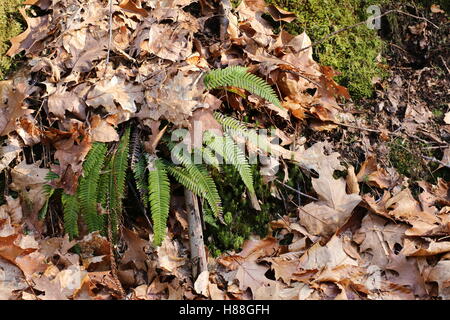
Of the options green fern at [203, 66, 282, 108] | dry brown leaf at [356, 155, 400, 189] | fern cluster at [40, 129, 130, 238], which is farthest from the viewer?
dry brown leaf at [356, 155, 400, 189]

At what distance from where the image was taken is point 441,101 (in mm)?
4504

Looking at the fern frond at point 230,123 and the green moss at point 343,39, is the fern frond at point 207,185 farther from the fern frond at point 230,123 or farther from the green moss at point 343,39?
the green moss at point 343,39

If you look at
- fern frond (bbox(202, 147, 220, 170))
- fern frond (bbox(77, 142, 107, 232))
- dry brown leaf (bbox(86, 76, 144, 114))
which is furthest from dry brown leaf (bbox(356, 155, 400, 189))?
fern frond (bbox(77, 142, 107, 232))

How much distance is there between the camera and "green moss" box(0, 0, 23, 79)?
3854mm

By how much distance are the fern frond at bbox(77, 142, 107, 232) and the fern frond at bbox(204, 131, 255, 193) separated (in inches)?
29.9

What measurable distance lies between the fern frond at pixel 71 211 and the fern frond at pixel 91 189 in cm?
5

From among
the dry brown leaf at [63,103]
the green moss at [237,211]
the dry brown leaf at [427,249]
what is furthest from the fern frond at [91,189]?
the dry brown leaf at [427,249]

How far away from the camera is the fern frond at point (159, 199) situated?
11.0 feet

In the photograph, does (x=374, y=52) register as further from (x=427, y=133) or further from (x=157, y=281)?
(x=157, y=281)

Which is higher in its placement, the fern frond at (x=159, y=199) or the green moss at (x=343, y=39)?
the green moss at (x=343, y=39)

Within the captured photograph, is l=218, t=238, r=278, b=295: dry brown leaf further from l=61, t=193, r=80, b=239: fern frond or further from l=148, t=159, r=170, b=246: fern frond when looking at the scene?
l=61, t=193, r=80, b=239: fern frond

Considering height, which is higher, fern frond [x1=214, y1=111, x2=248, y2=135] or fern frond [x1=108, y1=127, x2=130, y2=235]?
fern frond [x1=214, y1=111, x2=248, y2=135]

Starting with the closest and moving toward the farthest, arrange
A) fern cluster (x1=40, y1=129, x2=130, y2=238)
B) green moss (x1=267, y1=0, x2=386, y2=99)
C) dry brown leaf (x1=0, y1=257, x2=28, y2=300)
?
dry brown leaf (x1=0, y1=257, x2=28, y2=300), fern cluster (x1=40, y1=129, x2=130, y2=238), green moss (x1=267, y1=0, x2=386, y2=99)

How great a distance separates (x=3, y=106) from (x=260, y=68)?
6.37 ft
